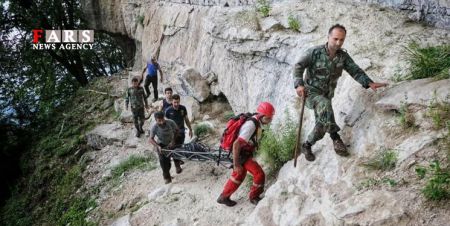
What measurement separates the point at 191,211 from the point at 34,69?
564 inches

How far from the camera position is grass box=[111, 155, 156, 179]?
913cm

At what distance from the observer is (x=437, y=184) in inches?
138

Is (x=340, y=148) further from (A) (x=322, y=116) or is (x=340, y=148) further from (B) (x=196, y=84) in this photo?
(B) (x=196, y=84)

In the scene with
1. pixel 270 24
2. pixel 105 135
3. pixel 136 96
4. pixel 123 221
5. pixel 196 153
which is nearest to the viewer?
pixel 196 153

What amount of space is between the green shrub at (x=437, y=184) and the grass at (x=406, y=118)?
682mm

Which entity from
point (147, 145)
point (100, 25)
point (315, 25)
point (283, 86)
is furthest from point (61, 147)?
point (315, 25)

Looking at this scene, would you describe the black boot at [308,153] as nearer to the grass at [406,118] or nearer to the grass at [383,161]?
the grass at [383,161]

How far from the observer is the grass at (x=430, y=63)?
4637mm

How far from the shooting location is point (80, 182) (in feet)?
33.2

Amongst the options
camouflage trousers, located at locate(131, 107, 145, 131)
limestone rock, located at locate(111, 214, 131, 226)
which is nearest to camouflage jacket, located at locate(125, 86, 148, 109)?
camouflage trousers, located at locate(131, 107, 145, 131)

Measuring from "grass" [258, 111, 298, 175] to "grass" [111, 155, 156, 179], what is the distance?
12.8 feet

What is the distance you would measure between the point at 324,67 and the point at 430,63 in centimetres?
132

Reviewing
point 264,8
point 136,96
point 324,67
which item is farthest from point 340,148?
point 136,96

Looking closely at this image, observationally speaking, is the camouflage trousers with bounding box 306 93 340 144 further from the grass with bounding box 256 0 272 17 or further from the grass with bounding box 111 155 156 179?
the grass with bounding box 111 155 156 179
